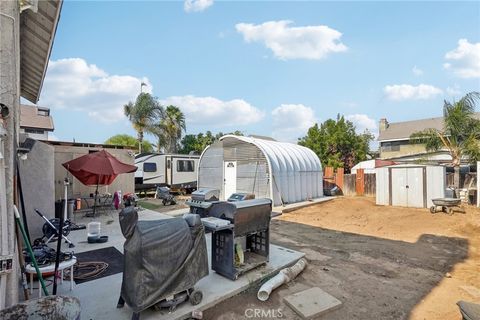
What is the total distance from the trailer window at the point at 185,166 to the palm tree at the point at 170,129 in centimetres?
715

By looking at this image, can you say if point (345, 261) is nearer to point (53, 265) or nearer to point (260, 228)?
point (260, 228)

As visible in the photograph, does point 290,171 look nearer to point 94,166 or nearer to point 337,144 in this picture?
point 94,166

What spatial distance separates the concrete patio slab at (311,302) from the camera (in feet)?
11.3

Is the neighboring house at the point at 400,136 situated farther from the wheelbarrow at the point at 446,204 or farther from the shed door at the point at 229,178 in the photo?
the shed door at the point at 229,178

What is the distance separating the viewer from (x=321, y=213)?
37.2 feet

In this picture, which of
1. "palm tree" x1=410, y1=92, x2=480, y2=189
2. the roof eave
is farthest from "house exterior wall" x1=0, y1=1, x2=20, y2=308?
"palm tree" x1=410, y1=92, x2=480, y2=189

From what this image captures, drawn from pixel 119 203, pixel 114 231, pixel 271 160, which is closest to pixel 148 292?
pixel 114 231

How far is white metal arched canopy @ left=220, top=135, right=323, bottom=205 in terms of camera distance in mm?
12146

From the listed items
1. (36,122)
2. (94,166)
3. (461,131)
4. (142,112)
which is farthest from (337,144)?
(36,122)

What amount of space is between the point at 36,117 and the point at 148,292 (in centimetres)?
3133

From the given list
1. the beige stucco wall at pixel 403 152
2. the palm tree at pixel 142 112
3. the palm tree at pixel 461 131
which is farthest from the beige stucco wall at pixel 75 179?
the beige stucco wall at pixel 403 152

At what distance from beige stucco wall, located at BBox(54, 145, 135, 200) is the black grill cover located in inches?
322

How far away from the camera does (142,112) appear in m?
21.4

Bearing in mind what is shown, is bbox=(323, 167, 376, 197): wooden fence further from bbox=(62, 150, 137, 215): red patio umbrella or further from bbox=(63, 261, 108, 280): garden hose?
bbox=(63, 261, 108, 280): garden hose
